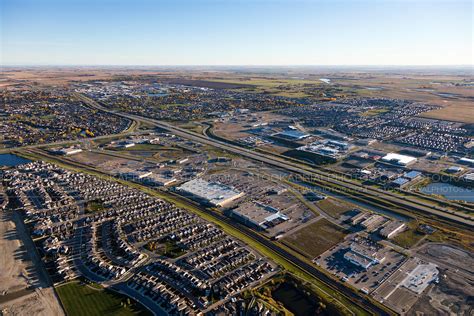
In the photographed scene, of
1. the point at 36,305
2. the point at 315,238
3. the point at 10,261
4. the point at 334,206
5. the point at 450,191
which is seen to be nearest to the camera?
the point at 36,305

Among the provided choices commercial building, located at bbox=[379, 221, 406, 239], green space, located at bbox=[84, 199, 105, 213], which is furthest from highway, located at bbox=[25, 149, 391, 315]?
commercial building, located at bbox=[379, 221, 406, 239]

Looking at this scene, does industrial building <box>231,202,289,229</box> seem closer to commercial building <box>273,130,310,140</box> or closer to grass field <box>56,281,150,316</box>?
grass field <box>56,281,150,316</box>

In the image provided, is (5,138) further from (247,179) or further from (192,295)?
(192,295)

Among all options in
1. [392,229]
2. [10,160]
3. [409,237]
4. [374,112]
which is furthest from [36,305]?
Result: [374,112]

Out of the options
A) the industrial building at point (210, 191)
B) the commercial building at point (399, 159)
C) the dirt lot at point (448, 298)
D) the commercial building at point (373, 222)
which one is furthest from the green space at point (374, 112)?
the dirt lot at point (448, 298)

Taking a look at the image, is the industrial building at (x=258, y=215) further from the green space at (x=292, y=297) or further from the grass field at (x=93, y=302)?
the grass field at (x=93, y=302)

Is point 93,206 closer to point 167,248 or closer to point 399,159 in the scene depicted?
point 167,248
